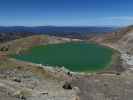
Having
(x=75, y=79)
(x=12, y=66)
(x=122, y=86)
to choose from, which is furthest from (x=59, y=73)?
(x=122, y=86)

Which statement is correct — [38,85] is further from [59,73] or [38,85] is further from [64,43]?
[64,43]

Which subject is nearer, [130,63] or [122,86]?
[122,86]

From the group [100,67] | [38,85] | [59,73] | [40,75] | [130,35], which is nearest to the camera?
[38,85]

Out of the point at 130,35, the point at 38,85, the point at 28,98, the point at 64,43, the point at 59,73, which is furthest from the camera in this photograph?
the point at 64,43

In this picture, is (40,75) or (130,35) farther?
(130,35)

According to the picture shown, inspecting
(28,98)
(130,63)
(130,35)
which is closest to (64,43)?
(130,35)

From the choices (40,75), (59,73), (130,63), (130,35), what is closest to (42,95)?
(40,75)

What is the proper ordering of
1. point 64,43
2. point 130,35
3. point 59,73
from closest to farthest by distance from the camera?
point 59,73 < point 130,35 < point 64,43

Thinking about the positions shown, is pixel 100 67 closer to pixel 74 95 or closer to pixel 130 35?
pixel 74 95

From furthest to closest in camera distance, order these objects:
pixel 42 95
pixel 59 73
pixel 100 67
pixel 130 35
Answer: pixel 130 35
pixel 100 67
pixel 59 73
pixel 42 95
